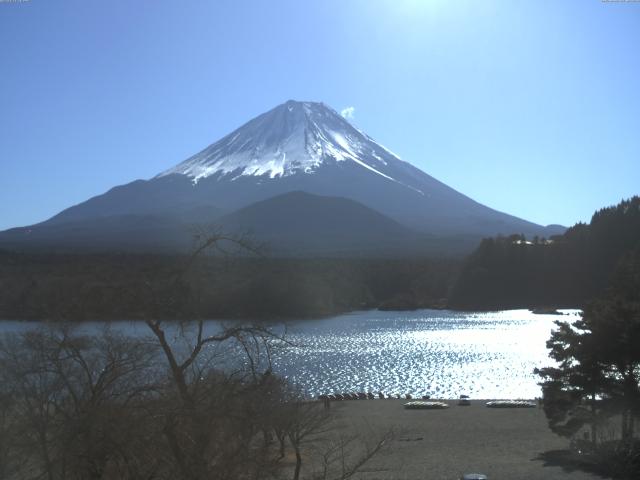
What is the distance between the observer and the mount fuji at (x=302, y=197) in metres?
72.2

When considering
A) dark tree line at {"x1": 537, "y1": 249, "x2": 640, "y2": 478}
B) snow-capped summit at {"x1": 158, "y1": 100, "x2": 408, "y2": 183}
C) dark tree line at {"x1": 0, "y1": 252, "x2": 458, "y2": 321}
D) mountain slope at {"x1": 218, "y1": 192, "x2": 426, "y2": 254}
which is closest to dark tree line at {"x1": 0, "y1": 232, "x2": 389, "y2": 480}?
dark tree line at {"x1": 0, "y1": 252, "x2": 458, "y2": 321}

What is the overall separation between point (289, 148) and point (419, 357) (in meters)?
75.3

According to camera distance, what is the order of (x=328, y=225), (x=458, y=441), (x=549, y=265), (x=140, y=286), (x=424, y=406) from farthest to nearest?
(x=328, y=225) → (x=549, y=265) → (x=424, y=406) → (x=458, y=441) → (x=140, y=286)

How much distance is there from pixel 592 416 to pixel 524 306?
5330cm

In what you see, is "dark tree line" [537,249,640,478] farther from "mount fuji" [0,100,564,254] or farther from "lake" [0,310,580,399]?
"mount fuji" [0,100,564,254]

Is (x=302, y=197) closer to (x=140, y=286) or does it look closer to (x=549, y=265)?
(x=549, y=265)

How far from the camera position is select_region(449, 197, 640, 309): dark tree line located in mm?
55875

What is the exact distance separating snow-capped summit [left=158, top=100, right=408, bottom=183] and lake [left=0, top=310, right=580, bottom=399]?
51.5 metres

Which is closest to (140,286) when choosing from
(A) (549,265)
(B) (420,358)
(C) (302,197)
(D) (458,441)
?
(D) (458,441)

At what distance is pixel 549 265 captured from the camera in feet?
200

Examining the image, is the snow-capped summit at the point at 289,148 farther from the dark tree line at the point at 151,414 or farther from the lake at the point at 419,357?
the dark tree line at the point at 151,414

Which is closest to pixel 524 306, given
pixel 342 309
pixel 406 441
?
pixel 342 309

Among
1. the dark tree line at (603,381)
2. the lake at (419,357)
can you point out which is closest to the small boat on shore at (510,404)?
the lake at (419,357)

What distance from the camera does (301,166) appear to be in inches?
3932
